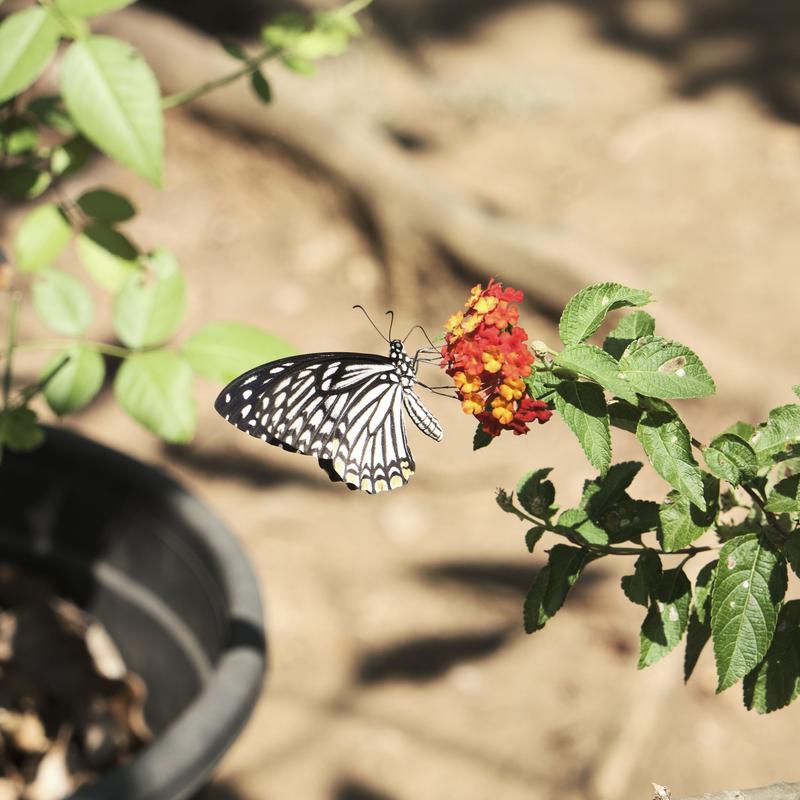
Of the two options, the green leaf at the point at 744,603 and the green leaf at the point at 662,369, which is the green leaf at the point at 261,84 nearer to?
the green leaf at the point at 662,369

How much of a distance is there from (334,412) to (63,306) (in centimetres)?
50

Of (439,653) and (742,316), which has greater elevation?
(742,316)

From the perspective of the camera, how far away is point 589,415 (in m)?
0.96

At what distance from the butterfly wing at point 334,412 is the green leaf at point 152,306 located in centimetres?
21

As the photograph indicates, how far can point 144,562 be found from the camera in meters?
2.29

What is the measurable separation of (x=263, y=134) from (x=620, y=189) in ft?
5.00

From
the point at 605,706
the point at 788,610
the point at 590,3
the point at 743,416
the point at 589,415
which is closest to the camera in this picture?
the point at 589,415

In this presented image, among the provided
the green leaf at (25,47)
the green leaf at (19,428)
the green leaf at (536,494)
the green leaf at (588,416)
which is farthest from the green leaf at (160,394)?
the green leaf at (588,416)

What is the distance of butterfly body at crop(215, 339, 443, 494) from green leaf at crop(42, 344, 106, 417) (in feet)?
0.78

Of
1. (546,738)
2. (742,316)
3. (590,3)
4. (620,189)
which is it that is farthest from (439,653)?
(590,3)

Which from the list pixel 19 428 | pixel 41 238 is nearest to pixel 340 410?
pixel 19 428

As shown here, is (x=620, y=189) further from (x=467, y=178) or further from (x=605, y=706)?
(x=605, y=706)

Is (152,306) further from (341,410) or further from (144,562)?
(144,562)

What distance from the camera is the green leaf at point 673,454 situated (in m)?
0.94
